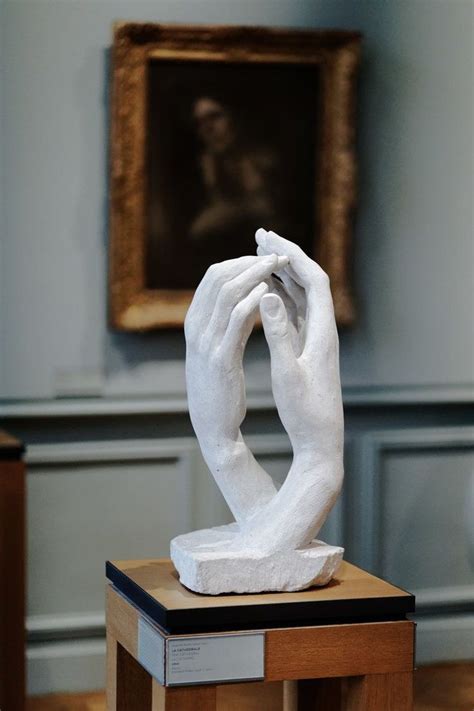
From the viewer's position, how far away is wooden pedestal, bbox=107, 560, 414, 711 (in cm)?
229

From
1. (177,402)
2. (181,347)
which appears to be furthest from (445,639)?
(181,347)

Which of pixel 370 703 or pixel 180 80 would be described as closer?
pixel 370 703

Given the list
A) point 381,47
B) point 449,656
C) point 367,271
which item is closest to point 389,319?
point 367,271

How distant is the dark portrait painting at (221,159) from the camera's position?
12.9 ft

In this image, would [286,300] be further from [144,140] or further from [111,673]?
[144,140]

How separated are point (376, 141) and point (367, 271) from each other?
463 millimetres

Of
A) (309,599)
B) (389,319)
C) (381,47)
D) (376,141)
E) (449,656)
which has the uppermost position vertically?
(381,47)

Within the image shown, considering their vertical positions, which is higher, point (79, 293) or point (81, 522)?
point (79, 293)

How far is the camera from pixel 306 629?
235 centimetres

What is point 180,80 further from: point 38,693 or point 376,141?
point 38,693

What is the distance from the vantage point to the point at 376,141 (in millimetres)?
4160

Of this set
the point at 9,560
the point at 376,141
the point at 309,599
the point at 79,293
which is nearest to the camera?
the point at 309,599

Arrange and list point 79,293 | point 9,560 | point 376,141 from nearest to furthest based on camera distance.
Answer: point 9,560 < point 79,293 < point 376,141

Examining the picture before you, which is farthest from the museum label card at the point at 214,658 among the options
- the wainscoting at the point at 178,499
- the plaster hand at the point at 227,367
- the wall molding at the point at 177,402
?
the wall molding at the point at 177,402
